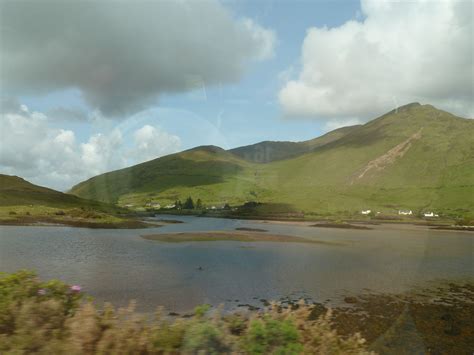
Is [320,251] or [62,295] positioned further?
[320,251]

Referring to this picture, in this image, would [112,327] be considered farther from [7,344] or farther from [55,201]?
[55,201]

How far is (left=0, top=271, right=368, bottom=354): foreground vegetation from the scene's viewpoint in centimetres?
852

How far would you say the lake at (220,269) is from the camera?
32.6 meters

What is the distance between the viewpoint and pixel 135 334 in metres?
9.27

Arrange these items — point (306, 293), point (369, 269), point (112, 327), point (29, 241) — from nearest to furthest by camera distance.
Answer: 1. point (112, 327)
2. point (306, 293)
3. point (369, 269)
4. point (29, 241)

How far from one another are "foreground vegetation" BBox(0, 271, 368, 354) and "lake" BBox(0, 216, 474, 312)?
17824 mm

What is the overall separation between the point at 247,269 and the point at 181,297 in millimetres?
15515

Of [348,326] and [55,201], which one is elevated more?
[55,201]

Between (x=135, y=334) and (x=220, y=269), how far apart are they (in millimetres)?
36101

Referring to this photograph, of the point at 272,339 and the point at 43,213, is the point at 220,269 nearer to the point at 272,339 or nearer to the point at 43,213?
the point at 272,339

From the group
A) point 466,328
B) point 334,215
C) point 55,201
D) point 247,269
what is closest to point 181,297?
point 247,269

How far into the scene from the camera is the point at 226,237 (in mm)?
83625

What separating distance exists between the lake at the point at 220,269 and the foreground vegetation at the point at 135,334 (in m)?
17.8

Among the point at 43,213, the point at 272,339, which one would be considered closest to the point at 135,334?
the point at 272,339
